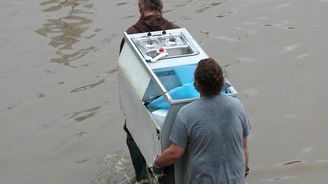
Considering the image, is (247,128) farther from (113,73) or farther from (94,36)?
(94,36)

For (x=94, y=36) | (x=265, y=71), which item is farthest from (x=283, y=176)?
(x=94, y=36)

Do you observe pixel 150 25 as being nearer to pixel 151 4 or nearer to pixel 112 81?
pixel 151 4

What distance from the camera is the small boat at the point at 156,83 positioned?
15.4 feet

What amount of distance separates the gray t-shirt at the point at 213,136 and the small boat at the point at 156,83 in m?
0.19

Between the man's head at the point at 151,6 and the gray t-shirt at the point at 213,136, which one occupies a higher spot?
the man's head at the point at 151,6

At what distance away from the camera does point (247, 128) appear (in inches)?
179

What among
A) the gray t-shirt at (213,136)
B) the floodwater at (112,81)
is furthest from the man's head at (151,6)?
the floodwater at (112,81)

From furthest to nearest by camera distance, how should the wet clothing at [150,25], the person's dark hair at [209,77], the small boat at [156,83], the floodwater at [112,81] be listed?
the floodwater at [112,81]
the wet clothing at [150,25]
the small boat at [156,83]
the person's dark hair at [209,77]

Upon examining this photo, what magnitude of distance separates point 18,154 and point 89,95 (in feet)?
5.47

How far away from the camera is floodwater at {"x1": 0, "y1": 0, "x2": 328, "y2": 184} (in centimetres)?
752

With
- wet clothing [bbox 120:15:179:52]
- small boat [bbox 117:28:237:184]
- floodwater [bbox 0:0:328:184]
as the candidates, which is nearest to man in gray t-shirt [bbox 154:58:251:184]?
small boat [bbox 117:28:237:184]

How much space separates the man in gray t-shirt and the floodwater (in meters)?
2.69

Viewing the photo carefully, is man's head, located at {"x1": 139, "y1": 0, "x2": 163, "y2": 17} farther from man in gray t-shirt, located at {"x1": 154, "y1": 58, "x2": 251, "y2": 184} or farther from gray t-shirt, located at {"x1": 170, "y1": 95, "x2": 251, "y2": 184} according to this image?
gray t-shirt, located at {"x1": 170, "y1": 95, "x2": 251, "y2": 184}

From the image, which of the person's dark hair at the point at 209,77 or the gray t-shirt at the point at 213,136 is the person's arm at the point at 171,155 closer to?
the gray t-shirt at the point at 213,136
